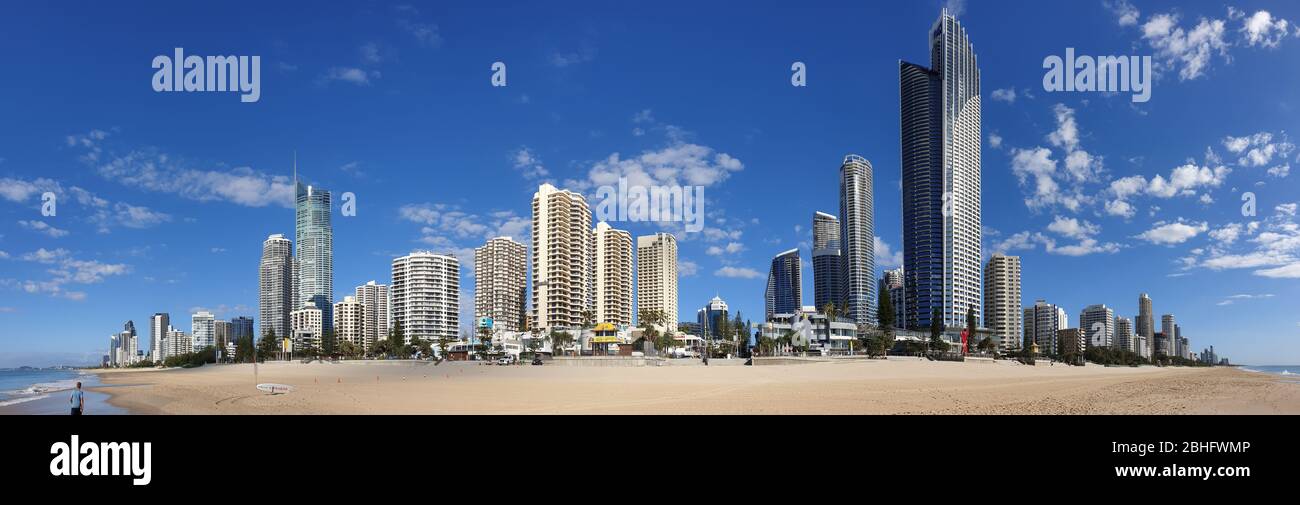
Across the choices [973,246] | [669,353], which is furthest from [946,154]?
[669,353]

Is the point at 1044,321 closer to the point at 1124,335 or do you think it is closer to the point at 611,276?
the point at 1124,335

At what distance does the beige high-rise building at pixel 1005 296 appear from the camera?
176000mm

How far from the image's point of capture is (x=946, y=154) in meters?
182

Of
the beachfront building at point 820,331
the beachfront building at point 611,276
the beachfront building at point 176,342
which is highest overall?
the beachfront building at point 611,276

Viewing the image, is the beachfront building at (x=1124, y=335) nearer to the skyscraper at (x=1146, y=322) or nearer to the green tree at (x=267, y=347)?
the skyscraper at (x=1146, y=322)

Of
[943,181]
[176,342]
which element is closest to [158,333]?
[176,342]

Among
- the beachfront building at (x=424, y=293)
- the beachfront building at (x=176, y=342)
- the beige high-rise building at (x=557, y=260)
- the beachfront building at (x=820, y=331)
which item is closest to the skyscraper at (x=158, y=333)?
the beachfront building at (x=176, y=342)

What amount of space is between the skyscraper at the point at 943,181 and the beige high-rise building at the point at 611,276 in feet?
224

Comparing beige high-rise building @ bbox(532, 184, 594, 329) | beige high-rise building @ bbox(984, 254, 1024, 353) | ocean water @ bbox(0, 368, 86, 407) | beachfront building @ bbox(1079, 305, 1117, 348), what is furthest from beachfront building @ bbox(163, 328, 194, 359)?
beachfront building @ bbox(1079, 305, 1117, 348)

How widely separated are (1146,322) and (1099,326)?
9315 millimetres

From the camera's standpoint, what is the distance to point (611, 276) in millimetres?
167750

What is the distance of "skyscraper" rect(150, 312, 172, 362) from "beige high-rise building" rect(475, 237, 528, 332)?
282 ft

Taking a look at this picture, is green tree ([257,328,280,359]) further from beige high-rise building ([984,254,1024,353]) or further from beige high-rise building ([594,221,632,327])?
beige high-rise building ([984,254,1024,353])
